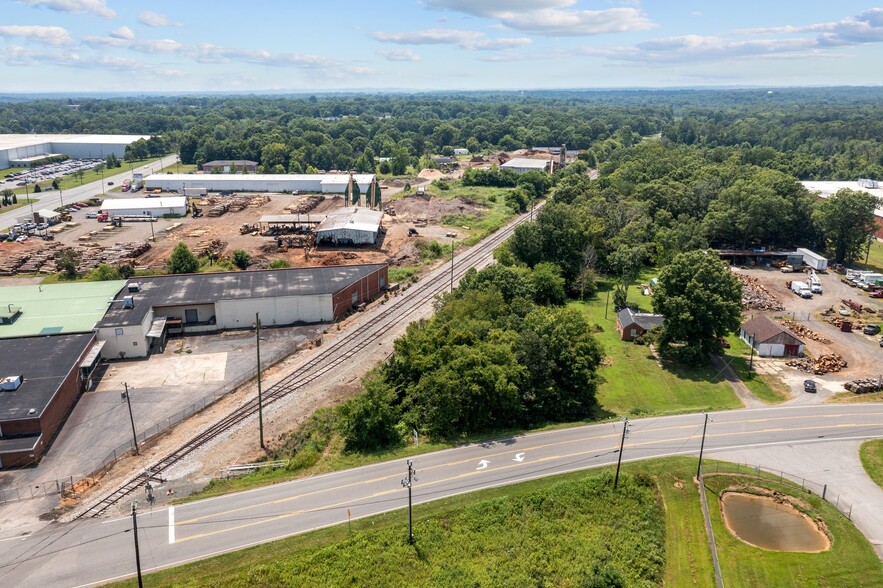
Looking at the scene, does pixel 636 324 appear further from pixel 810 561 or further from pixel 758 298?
pixel 810 561

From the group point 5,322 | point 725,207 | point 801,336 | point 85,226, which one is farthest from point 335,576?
point 85,226

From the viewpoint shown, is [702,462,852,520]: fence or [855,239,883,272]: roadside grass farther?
[855,239,883,272]: roadside grass

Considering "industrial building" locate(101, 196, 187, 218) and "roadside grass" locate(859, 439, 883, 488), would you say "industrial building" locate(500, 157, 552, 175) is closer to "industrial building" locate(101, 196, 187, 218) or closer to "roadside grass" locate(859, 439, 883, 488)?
"industrial building" locate(101, 196, 187, 218)

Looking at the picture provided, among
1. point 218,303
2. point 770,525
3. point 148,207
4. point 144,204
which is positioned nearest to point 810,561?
point 770,525

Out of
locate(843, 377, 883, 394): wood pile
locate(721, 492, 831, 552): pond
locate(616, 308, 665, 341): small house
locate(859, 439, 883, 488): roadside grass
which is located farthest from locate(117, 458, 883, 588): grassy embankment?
locate(616, 308, 665, 341): small house

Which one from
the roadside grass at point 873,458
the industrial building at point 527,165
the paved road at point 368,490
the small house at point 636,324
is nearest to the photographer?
the paved road at point 368,490

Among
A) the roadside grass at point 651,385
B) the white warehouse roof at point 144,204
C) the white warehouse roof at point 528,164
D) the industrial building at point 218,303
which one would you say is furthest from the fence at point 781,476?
the white warehouse roof at point 528,164

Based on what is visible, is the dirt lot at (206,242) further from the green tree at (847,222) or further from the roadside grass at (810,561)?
the roadside grass at (810,561)

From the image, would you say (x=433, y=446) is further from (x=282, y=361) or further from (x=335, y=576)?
(x=282, y=361)
